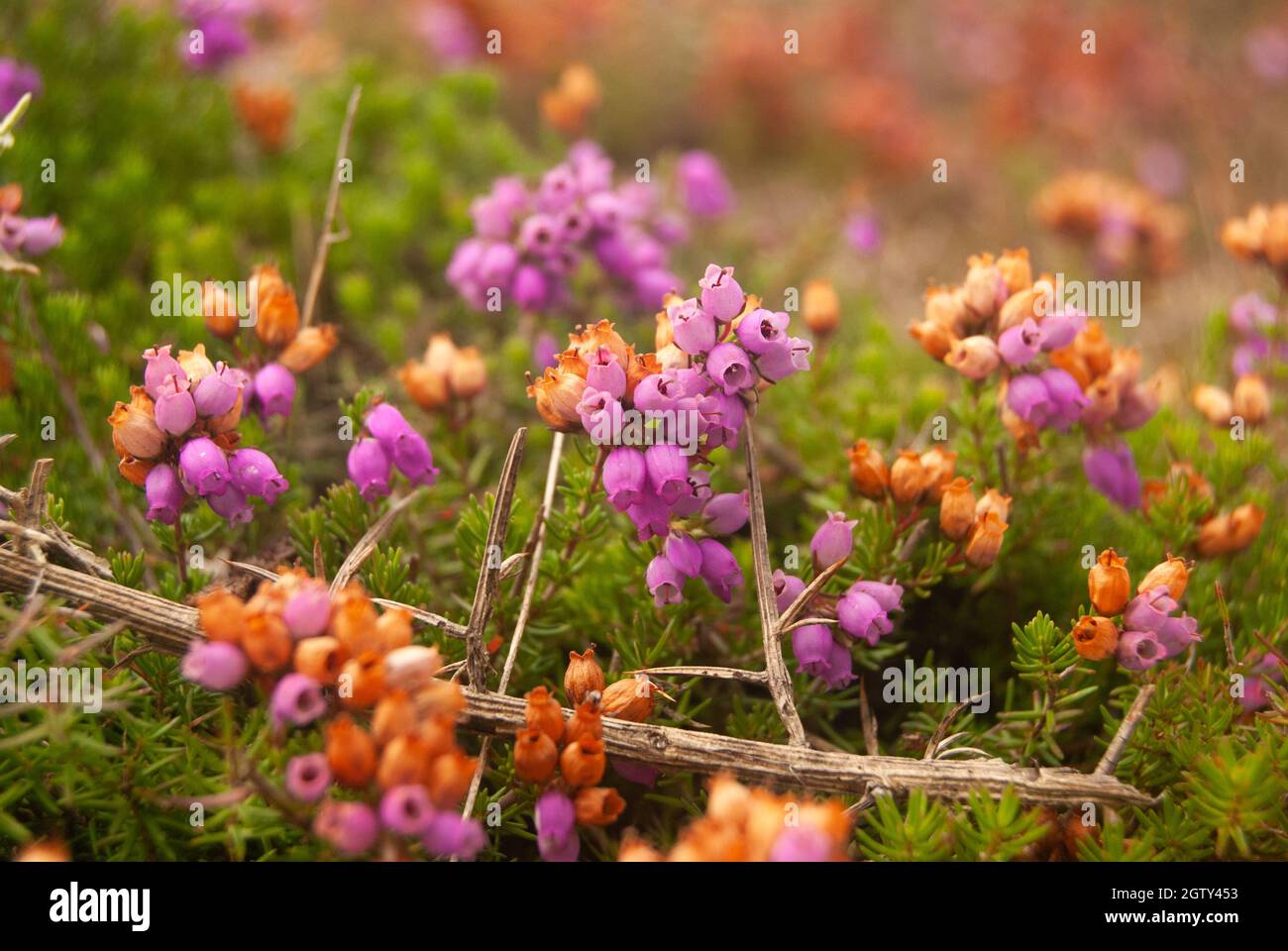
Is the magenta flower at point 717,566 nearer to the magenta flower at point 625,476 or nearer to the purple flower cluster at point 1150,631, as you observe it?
the magenta flower at point 625,476

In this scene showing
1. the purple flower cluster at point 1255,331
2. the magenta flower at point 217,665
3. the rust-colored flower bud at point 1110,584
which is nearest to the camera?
the magenta flower at point 217,665

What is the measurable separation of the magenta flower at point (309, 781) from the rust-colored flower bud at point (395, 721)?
89 mm

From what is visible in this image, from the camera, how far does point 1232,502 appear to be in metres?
2.81

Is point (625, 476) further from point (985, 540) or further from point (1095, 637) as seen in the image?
point (1095, 637)

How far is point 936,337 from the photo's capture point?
2359 millimetres

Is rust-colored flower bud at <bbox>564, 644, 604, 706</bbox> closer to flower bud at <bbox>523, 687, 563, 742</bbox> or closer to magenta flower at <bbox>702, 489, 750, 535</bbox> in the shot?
flower bud at <bbox>523, 687, 563, 742</bbox>

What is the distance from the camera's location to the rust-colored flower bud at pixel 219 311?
94.3 inches

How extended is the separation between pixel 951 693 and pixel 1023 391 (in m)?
0.69

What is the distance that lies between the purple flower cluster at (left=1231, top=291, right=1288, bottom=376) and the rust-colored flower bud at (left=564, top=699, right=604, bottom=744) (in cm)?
249

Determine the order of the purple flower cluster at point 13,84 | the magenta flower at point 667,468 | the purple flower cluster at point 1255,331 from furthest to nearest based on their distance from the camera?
the purple flower cluster at point 13,84, the purple flower cluster at point 1255,331, the magenta flower at point 667,468

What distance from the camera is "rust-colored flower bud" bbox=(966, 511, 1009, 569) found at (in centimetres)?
209

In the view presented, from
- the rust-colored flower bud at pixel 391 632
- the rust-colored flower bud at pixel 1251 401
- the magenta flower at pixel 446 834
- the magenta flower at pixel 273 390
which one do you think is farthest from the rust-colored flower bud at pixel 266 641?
the rust-colored flower bud at pixel 1251 401

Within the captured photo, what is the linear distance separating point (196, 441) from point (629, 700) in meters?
0.94

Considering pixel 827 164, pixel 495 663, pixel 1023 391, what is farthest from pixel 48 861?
pixel 827 164
